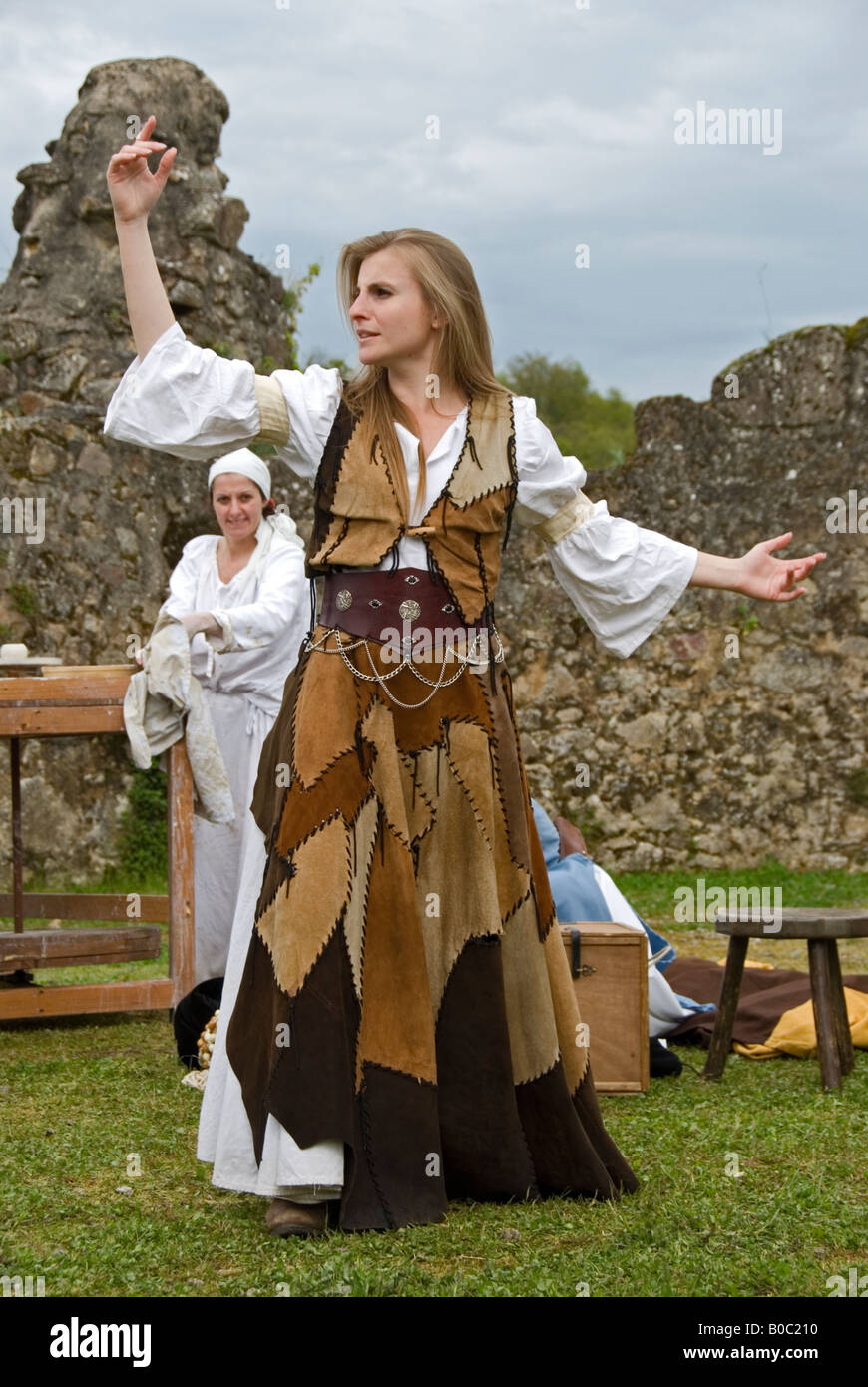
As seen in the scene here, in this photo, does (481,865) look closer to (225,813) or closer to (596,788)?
(225,813)

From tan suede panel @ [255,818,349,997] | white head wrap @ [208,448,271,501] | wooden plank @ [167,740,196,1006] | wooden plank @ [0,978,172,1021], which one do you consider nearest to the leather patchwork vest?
tan suede panel @ [255,818,349,997]

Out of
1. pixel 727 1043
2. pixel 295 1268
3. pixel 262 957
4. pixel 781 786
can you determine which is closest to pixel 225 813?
pixel 727 1043

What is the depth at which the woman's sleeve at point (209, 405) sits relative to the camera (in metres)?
2.98

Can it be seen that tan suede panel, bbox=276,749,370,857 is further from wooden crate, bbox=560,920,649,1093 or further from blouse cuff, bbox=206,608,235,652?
blouse cuff, bbox=206,608,235,652

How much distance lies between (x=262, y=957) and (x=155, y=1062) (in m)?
2.09

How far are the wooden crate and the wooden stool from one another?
29 cm

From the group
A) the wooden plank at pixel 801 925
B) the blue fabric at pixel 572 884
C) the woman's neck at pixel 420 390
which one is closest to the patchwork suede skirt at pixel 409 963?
the woman's neck at pixel 420 390

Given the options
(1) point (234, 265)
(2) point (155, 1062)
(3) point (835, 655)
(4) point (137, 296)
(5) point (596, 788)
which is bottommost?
(2) point (155, 1062)

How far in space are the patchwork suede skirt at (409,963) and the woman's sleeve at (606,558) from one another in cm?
36

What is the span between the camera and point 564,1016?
10.5 feet

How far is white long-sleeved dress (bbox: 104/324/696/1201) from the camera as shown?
2961mm

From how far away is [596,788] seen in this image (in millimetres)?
9172

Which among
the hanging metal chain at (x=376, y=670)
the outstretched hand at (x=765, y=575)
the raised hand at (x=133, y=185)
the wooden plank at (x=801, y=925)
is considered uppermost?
the raised hand at (x=133, y=185)

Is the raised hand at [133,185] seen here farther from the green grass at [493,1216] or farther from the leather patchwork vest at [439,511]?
the green grass at [493,1216]
